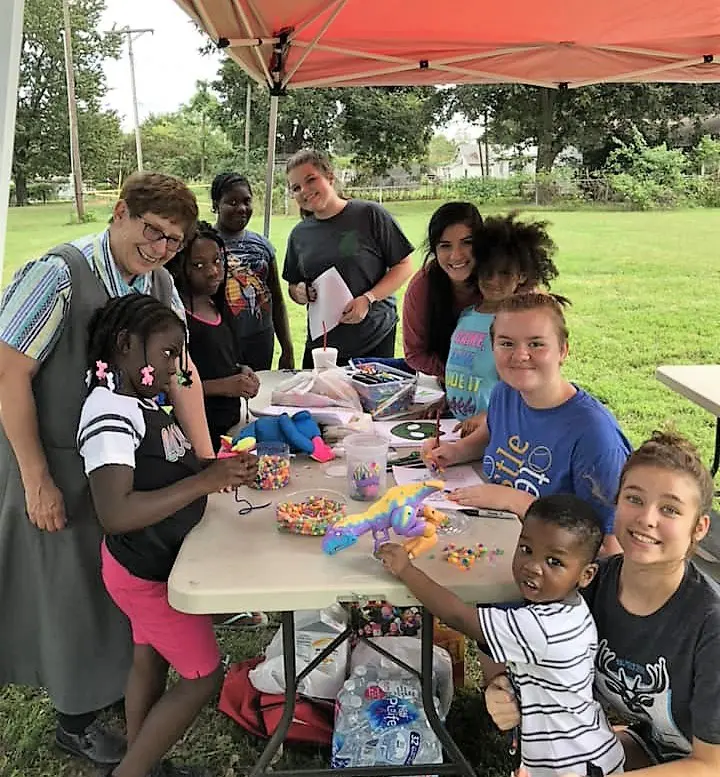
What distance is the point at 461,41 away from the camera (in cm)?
398

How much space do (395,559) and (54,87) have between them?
45.8 feet

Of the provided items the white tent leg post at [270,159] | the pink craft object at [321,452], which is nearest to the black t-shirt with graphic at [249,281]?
the white tent leg post at [270,159]

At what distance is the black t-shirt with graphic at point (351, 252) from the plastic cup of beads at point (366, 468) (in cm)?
185

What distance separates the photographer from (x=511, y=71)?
172 inches

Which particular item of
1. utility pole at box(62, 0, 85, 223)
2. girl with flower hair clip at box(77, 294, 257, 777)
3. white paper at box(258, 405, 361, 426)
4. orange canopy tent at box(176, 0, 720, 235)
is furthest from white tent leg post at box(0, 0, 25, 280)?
utility pole at box(62, 0, 85, 223)

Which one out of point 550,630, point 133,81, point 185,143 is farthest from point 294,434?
point 133,81

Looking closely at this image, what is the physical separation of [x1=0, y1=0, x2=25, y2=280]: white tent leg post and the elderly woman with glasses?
0.29m

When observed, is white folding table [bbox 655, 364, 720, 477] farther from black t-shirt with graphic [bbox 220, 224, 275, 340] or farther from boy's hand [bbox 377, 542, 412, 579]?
boy's hand [bbox 377, 542, 412, 579]

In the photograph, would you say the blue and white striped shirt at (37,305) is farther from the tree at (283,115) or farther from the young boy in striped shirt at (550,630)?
the tree at (283,115)

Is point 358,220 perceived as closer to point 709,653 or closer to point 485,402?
point 485,402

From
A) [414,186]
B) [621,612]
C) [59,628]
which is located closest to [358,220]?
[59,628]

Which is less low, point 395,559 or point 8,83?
point 8,83

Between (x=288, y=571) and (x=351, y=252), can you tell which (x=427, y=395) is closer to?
(x=351, y=252)

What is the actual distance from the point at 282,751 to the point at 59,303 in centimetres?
139
